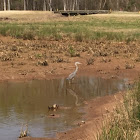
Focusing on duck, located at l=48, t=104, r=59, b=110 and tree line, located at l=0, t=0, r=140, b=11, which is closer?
duck, located at l=48, t=104, r=59, b=110

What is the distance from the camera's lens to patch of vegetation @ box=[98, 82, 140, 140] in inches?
229

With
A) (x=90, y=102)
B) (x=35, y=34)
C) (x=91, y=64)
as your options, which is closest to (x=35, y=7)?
(x=35, y=34)

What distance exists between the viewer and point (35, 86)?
13.9 metres

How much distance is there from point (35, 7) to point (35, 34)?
6973cm

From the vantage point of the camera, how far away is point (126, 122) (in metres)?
6.59

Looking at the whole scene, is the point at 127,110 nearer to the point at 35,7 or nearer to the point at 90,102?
the point at 90,102

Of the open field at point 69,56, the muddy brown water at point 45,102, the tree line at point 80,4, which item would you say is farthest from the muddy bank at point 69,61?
the tree line at point 80,4

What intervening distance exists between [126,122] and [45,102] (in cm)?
518

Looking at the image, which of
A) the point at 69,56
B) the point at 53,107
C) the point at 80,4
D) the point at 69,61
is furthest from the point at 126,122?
the point at 80,4

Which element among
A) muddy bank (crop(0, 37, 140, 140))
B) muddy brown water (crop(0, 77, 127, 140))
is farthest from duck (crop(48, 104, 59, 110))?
muddy bank (crop(0, 37, 140, 140))

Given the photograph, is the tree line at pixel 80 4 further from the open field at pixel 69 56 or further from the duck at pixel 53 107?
the duck at pixel 53 107

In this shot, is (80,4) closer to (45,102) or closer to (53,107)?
(45,102)

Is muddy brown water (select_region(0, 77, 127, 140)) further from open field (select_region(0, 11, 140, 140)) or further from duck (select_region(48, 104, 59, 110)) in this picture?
open field (select_region(0, 11, 140, 140))

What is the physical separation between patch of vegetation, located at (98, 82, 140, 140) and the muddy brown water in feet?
5.70
